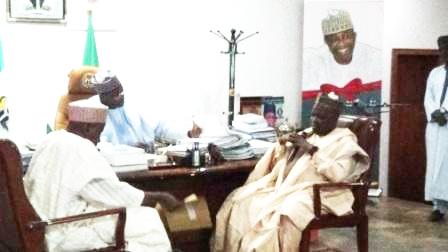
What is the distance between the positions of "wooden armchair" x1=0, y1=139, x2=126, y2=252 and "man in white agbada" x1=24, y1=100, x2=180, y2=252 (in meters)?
0.12

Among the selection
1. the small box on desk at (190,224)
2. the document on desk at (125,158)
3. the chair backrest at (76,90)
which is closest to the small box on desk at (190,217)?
the small box on desk at (190,224)

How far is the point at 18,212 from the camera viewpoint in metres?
2.79

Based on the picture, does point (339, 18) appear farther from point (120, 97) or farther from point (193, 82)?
point (120, 97)

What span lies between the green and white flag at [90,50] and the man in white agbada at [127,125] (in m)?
0.75

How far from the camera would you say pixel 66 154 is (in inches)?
116

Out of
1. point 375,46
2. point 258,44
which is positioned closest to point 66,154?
point 258,44

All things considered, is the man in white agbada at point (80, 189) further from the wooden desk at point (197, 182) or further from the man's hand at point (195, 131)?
Result: the man's hand at point (195, 131)

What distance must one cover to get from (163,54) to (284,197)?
257 cm

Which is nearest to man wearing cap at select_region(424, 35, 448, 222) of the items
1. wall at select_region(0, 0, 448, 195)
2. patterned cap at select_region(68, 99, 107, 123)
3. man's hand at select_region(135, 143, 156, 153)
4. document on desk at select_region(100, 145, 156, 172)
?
wall at select_region(0, 0, 448, 195)

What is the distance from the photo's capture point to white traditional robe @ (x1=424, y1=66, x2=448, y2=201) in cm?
576

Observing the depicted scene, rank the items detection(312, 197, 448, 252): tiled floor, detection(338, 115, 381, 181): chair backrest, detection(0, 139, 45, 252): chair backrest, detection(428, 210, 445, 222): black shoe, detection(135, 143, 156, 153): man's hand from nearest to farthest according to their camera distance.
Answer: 1. detection(0, 139, 45, 252): chair backrest
2. detection(338, 115, 381, 181): chair backrest
3. detection(135, 143, 156, 153): man's hand
4. detection(312, 197, 448, 252): tiled floor
5. detection(428, 210, 445, 222): black shoe

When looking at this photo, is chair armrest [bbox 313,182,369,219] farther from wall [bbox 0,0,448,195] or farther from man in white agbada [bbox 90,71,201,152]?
wall [bbox 0,0,448,195]

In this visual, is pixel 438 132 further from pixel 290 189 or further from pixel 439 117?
pixel 290 189

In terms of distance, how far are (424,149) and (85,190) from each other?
475 centimetres
